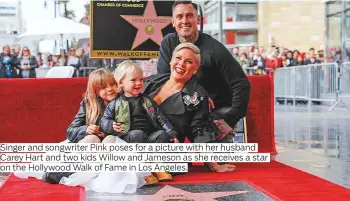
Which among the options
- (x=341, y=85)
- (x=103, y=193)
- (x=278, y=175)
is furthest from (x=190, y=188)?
(x=341, y=85)

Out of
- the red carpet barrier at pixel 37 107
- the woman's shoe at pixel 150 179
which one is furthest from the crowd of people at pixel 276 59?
the woman's shoe at pixel 150 179

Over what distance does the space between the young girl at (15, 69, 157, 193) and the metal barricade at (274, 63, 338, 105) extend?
9.95 meters

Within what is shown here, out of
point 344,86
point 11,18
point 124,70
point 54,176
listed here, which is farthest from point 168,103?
point 11,18

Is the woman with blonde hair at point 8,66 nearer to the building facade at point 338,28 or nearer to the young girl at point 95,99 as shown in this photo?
the building facade at point 338,28

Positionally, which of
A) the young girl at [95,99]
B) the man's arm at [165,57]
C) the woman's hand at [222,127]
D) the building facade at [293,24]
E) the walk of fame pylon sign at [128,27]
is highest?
the building facade at [293,24]

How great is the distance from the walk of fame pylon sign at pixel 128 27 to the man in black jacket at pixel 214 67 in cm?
126

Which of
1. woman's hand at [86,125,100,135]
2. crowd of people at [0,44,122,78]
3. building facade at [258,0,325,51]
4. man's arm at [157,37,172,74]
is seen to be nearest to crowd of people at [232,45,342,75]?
crowd of people at [0,44,122,78]

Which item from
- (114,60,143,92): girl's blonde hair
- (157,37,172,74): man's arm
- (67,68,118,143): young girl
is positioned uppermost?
(157,37,172,74): man's arm

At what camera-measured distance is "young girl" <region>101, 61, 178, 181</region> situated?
4.14m

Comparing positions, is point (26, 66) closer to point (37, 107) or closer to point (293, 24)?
point (37, 107)

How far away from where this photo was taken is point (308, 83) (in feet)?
48.8

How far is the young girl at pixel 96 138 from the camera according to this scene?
3805mm

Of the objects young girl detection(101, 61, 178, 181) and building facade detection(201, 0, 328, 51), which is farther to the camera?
building facade detection(201, 0, 328, 51)

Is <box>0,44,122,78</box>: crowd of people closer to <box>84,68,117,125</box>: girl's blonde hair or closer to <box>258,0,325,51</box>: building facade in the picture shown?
<box>84,68,117,125</box>: girl's blonde hair
